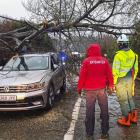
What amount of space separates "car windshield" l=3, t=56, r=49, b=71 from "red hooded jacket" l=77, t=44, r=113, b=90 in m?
2.73

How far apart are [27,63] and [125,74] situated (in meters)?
3.49

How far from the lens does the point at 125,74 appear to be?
4.15m

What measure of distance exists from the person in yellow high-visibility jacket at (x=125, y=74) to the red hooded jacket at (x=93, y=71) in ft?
→ 1.73

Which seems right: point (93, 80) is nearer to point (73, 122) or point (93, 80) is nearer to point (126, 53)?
point (126, 53)

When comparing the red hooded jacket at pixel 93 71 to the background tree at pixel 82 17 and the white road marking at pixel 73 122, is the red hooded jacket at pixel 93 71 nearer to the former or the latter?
the white road marking at pixel 73 122

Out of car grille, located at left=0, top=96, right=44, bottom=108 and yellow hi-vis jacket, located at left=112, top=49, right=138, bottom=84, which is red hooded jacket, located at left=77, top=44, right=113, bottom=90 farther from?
car grille, located at left=0, top=96, right=44, bottom=108

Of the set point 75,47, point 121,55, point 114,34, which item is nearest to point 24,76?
point 121,55

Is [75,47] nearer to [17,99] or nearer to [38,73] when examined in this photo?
[38,73]

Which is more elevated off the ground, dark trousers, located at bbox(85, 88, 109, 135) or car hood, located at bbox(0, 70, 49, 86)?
car hood, located at bbox(0, 70, 49, 86)

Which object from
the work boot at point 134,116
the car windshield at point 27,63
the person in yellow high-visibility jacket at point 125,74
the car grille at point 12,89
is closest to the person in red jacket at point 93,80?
the person in yellow high-visibility jacket at point 125,74

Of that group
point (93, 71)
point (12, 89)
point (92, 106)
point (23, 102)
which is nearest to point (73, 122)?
point (92, 106)

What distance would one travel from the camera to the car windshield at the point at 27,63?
242 inches

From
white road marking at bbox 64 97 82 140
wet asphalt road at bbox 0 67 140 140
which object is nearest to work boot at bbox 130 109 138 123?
wet asphalt road at bbox 0 67 140 140

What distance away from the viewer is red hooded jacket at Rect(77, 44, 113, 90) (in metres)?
3.56
